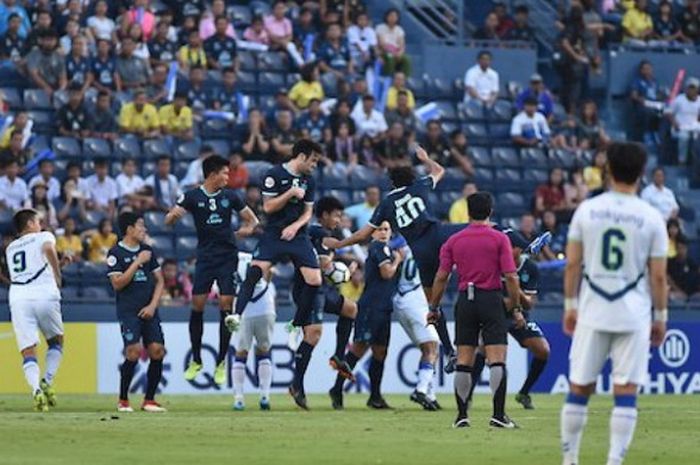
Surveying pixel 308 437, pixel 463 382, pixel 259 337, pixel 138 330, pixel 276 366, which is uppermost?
pixel 138 330

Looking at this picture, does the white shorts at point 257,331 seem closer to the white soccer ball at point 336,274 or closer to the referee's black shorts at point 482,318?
the white soccer ball at point 336,274

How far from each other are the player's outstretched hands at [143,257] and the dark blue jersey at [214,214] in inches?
29.9

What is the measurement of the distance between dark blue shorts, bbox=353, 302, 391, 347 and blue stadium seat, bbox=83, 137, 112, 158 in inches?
354

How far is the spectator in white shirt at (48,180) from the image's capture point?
1168 inches

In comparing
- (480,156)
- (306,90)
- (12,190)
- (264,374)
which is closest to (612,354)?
(264,374)

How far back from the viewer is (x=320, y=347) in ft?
97.2

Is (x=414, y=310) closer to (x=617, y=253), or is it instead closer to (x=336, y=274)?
(x=336, y=274)

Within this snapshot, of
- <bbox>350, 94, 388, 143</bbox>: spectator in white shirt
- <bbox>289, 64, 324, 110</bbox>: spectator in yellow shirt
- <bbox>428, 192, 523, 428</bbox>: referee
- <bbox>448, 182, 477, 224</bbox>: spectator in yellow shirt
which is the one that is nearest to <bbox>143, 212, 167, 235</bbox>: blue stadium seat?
<bbox>289, 64, 324, 110</bbox>: spectator in yellow shirt

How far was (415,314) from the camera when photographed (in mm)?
23750

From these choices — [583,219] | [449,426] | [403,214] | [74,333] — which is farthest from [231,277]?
[583,219]

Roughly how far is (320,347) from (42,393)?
8.44 meters

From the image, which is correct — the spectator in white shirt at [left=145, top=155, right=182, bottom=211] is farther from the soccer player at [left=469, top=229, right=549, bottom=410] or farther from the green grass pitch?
the soccer player at [left=469, top=229, right=549, bottom=410]

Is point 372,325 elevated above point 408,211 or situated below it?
below

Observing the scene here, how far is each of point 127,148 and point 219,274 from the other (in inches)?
369
